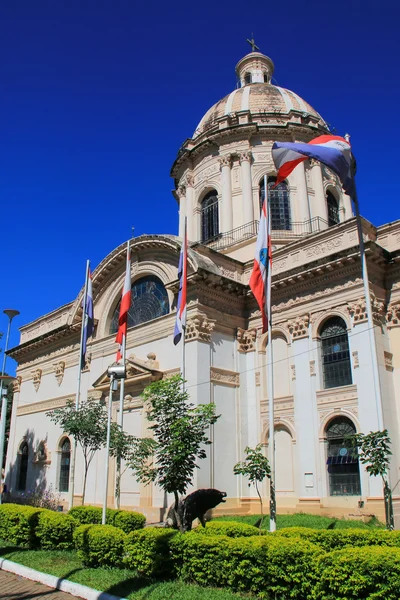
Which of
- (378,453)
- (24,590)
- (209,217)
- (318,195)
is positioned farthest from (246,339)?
(24,590)

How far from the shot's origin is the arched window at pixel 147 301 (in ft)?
84.0

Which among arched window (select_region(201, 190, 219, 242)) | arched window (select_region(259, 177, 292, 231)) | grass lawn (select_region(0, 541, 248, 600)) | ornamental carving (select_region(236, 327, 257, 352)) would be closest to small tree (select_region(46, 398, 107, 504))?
ornamental carving (select_region(236, 327, 257, 352))

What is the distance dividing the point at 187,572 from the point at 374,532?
160 inches

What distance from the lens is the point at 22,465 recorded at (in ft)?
111

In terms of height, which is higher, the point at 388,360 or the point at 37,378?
the point at 37,378

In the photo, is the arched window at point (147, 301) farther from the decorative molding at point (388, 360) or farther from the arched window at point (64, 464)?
the decorative molding at point (388, 360)

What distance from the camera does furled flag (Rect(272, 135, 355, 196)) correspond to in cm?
1450

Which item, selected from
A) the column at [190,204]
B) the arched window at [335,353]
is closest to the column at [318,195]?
the column at [190,204]

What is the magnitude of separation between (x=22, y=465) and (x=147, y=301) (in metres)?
15.8

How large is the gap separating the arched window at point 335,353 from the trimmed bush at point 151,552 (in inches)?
437

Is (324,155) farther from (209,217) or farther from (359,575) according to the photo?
(209,217)

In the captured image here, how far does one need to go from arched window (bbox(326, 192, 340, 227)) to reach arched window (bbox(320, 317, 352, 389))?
1228 centimetres

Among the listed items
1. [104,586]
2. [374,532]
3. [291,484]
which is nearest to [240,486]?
[291,484]

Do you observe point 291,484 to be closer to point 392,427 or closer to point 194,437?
point 392,427
